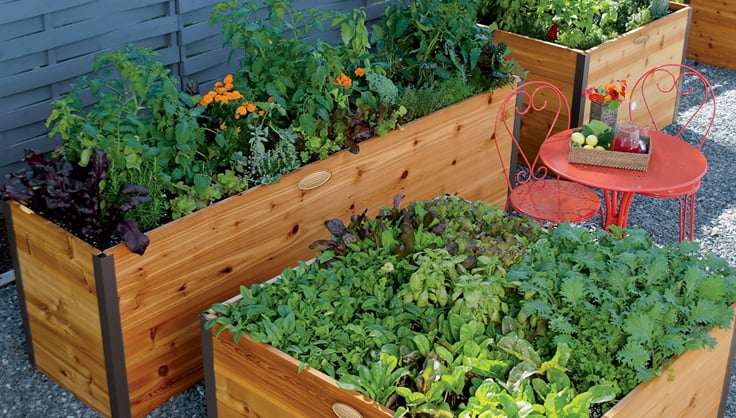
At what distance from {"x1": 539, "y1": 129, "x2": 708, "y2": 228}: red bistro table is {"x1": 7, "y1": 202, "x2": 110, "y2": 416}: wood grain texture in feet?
6.96

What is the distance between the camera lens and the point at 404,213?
3750 millimetres

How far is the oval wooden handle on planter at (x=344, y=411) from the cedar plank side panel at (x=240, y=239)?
1033mm

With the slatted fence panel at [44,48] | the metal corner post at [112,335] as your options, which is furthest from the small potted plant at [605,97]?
the metal corner post at [112,335]

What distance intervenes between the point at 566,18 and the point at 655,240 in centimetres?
147

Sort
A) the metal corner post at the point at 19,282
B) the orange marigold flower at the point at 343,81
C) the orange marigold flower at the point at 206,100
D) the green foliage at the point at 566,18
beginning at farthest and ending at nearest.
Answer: the green foliage at the point at 566,18
the orange marigold flower at the point at 343,81
the orange marigold flower at the point at 206,100
the metal corner post at the point at 19,282

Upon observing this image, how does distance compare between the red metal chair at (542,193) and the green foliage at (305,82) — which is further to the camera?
the red metal chair at (542,193)

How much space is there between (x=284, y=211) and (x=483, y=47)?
5.14 feet

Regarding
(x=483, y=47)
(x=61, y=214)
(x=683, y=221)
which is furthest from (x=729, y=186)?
(x=61, y=214)

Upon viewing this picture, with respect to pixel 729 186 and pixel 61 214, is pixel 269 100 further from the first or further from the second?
pixel 729 186

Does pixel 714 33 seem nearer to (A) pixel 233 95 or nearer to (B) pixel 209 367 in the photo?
(A) pixel 233 95

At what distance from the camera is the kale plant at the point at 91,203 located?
3502 mm

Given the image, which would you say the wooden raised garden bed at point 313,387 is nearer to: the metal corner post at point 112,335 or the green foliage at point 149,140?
the metal corner post at point 112,335

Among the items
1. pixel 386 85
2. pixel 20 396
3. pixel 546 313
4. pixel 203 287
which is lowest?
pixel 20 396

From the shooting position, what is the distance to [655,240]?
5.30m
